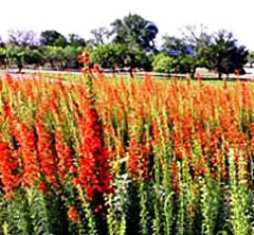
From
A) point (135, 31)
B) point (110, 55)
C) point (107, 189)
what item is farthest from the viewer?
point (135, 31)

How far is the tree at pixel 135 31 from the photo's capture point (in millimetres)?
49688

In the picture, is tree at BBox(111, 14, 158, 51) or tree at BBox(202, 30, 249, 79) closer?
tree at BBox(202, 30, 249, 79)

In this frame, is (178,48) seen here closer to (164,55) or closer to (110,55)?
(164,55)

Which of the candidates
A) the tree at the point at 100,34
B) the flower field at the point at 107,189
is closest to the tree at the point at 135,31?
the tree at the point at 100,34

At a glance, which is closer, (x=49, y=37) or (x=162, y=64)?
(x=162, y=64)

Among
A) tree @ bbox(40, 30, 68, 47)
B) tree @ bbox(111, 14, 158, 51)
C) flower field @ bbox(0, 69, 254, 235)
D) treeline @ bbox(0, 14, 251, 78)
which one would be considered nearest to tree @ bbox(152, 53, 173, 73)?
treeline @ bbox(0, 14, 251, 78)

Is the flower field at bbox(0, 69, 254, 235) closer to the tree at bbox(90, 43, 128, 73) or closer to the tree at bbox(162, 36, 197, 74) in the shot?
the tree at bbox(90, 43, 128, 73)

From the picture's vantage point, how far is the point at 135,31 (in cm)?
5166

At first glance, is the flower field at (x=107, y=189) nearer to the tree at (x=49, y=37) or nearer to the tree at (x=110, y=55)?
the tree at (x=110, y=55)

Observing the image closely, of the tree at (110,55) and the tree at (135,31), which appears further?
the tree at (135,31)

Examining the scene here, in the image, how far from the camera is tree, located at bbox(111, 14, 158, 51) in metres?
49.7

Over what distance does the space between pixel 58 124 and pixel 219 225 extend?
10.2ft

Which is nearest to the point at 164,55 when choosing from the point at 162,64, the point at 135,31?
the point at 162,64

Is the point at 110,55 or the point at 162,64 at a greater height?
the point at 110,55
